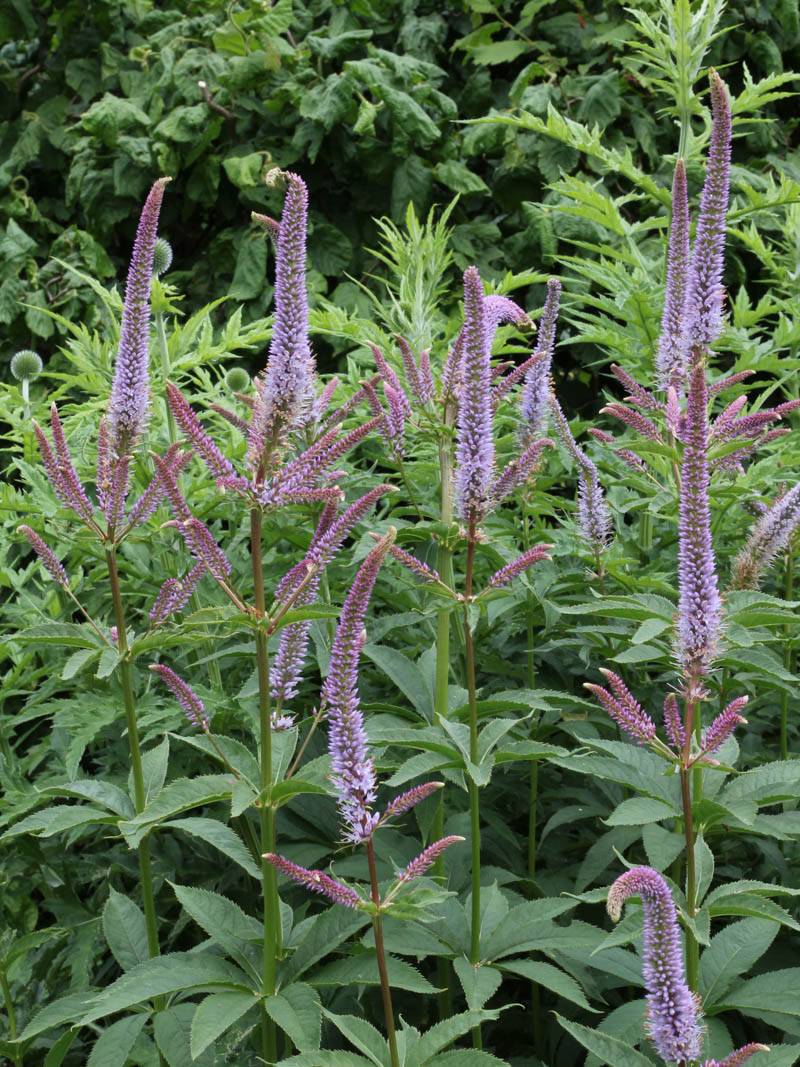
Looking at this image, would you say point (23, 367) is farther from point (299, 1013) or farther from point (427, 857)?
point (427, 857)

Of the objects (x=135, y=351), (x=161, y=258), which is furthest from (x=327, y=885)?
(x=161, y=258)

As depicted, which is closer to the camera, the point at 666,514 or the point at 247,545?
the point at 666,514

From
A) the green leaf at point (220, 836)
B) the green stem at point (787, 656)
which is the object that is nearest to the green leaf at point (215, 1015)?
the green leaf at point (220, 836)

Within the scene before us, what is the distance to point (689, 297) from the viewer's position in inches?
122

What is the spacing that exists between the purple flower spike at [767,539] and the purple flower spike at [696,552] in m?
0.66

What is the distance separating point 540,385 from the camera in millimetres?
3389

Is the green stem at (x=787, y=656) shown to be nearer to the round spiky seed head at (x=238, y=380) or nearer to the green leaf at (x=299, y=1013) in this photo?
the green leaf at (x=299, y=1013)

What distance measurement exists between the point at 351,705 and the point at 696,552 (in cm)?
69

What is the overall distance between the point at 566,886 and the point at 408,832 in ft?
1.78

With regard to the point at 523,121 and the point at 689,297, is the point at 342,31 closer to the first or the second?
the point at 523,121

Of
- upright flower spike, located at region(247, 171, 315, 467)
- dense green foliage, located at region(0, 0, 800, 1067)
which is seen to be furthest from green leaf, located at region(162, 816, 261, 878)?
upright flower spike, located at region(247, 171, 315, 467)

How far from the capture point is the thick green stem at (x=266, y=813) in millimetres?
2441

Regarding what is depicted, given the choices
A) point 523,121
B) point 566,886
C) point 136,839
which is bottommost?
point 566,886

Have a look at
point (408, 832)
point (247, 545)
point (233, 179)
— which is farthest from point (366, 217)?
point (408, 832)
